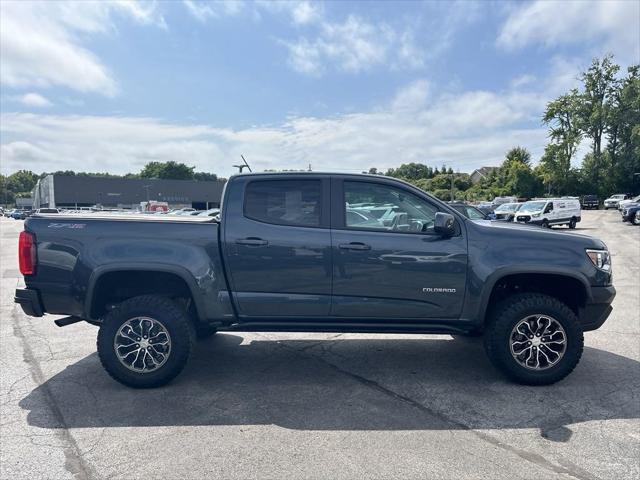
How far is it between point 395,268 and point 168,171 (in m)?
125

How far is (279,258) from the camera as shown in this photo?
13.3 ft

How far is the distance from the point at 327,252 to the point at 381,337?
214cm

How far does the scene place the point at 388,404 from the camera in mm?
3766

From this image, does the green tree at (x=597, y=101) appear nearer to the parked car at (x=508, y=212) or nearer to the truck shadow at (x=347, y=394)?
the parked car at (x=508, y=212)

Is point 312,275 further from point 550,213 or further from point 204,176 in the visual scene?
point 204,176

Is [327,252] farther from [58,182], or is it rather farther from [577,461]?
[58,182]

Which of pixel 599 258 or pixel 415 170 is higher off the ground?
pixel 415 170

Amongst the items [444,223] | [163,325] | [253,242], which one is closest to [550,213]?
[444,223]

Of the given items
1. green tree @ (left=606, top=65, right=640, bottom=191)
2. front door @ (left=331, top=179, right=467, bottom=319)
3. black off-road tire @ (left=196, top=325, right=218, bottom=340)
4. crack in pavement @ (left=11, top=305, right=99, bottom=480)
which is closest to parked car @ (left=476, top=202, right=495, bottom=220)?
front door @ (left=331, top=179, right=467, bottom=319)

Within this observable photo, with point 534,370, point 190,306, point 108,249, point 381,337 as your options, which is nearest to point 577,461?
point 534,370

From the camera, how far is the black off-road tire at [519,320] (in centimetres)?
408

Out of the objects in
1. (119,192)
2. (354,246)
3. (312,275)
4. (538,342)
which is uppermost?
(119,192)

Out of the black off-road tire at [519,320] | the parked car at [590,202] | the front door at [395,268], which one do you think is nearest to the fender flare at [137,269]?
the front door at [395,268]

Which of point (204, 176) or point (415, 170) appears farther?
point (204, 176)
